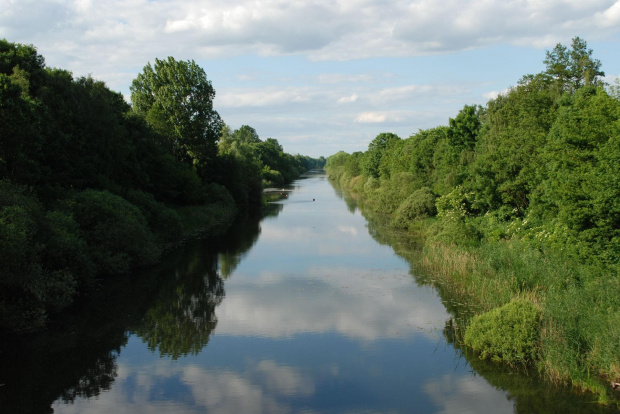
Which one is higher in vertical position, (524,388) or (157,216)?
(157,216)

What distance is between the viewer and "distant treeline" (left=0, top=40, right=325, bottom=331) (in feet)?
61.3

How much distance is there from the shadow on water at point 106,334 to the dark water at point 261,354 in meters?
0.05

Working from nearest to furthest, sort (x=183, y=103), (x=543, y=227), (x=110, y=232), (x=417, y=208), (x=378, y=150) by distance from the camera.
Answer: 1. (x=543, y=227)
2. (x=110, y=232)
3. (x=417, y=208)
4. (x=183, y=103)
5. (x=378, y=150)

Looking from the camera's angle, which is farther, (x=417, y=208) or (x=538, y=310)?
(x=417, y=208)

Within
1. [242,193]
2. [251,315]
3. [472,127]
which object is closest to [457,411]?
[251,315]

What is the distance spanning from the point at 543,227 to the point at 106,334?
18193 millimetres

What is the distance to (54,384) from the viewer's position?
14875 millimetres

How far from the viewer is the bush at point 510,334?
15016 millimetres

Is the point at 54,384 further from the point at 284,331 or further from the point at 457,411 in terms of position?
the point at 457,411

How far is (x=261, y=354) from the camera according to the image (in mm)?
17062

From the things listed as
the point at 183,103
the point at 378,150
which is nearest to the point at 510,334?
the point at 183,103

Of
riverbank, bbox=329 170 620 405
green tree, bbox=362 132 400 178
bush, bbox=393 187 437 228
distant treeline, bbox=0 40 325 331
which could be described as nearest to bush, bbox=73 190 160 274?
distant treeline, bbox=0 40 325 331

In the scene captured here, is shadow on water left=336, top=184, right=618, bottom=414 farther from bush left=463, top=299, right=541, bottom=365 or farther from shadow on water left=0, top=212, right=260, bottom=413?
shadow on water left=0, top=212, right=260, bottom=413

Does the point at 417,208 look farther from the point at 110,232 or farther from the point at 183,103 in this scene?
the point at 183,103
